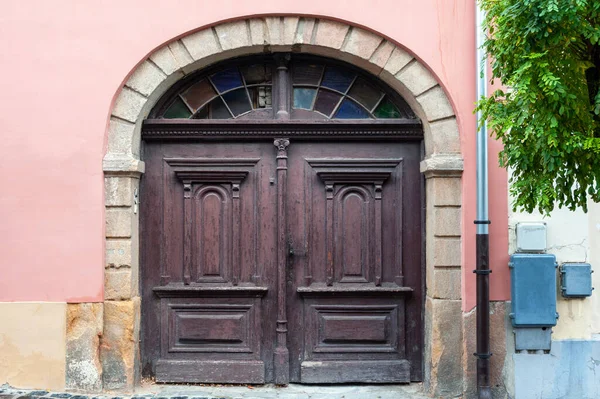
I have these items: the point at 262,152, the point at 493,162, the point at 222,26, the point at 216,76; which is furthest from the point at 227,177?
the point at 493,162

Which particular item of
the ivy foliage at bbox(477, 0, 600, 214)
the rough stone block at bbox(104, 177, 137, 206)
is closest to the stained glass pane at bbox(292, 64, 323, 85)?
the rough stone block at bbox(104, 177, 137, 206)

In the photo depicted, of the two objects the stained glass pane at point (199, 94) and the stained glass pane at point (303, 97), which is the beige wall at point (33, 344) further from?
the stained glass pane at point (303, 97)

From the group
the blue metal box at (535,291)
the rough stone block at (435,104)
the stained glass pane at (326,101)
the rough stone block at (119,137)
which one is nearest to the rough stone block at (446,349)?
the blue metal box at (535,291)

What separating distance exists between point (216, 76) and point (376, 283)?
2.47 meters

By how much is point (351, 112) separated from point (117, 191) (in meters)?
2.27

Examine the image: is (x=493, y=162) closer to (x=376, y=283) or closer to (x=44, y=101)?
(x=376, y=283)

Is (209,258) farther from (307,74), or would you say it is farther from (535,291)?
(535,291)

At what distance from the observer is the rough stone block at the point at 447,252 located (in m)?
5.46

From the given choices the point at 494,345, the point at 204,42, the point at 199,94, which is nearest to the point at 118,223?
the point at 199,94

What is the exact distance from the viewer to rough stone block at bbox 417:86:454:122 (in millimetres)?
5488

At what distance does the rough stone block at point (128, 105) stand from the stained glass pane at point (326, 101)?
1.63 metres

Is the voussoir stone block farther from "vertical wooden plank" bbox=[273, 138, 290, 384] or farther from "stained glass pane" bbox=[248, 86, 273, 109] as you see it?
"vertical wooden plank" bbox=[273, 138, 290, 384]

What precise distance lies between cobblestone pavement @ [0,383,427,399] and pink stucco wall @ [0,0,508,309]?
0.82 metres

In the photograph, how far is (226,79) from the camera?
5.88m
